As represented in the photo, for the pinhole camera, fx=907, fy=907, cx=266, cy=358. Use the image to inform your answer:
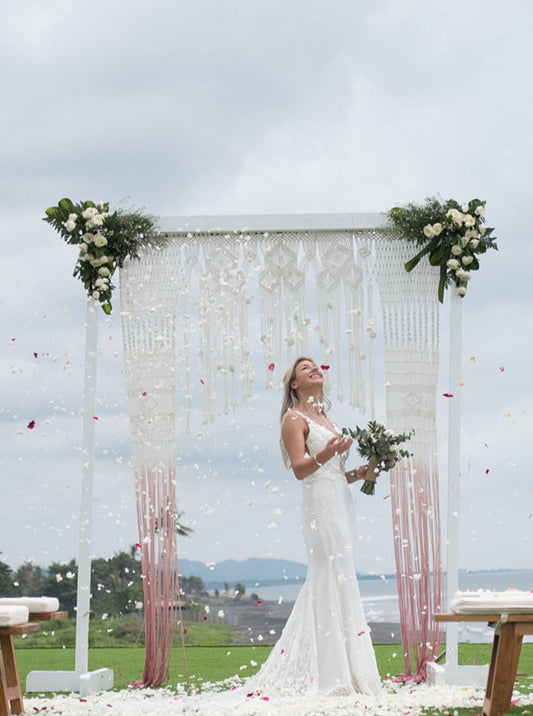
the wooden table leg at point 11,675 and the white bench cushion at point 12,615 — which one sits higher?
the white bench cushion at point 12,615

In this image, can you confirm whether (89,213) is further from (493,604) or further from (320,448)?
(493,604)

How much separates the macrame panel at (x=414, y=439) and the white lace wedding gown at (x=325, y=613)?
0.68 m

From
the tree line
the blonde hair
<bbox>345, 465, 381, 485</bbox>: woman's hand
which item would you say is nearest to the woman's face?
the blonde hair

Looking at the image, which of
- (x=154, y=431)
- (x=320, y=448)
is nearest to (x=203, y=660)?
(x=154, y=431)

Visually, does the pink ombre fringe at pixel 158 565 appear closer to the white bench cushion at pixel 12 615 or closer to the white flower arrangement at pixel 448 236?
the white bench cushion at pixel 12 615

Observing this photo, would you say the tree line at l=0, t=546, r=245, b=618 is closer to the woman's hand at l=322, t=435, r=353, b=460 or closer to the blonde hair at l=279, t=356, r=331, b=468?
the blonde hair at l=279, t=356, r=331, b=468

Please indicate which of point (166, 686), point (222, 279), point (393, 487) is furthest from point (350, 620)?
point (222, 279)

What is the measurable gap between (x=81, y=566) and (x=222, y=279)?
2.06m

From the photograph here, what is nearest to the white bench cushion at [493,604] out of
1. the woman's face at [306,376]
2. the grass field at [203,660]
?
the grass field at [203,660]

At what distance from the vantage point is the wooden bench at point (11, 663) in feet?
14.2

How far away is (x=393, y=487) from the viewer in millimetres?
5777

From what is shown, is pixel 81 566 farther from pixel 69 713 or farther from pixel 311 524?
pixel 311 524

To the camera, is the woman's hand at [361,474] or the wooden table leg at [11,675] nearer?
the wooden table leg at [11,675]

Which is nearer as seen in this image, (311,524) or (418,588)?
(311,524)
